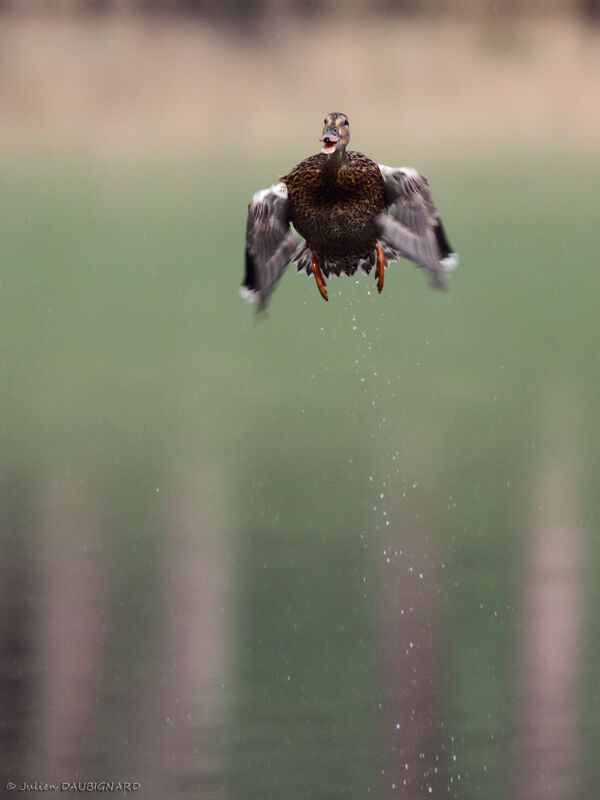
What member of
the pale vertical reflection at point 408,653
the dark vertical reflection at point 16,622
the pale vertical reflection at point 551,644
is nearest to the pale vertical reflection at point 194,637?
the dark vertical reflection at point 16,622

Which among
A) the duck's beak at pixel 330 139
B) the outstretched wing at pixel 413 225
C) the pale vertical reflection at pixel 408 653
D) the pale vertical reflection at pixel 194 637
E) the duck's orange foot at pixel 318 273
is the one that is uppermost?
the duck's beak at pixel 330 139

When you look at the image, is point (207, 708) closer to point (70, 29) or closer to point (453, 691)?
point (453, 691)

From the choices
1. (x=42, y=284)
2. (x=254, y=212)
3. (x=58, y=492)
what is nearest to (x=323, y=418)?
(x=58, y=492)

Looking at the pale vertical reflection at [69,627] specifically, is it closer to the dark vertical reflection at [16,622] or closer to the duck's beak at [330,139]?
the dark vertical reflection at [16,622]

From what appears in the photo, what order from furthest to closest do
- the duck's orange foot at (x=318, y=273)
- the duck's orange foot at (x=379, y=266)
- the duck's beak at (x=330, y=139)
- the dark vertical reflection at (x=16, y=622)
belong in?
1. the dark vertical reflection at (x=16, y=622)
2. the duck's orange foot at (x=318, y=273)
3. the duck's orange foot at (x=379, y=266)
4. the duck's beak at (x=330, y=139)

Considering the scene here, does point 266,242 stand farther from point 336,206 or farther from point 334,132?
point 334,132

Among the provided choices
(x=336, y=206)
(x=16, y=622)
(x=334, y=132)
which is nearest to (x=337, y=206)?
(x=336, y=206)
